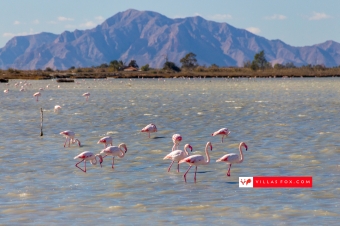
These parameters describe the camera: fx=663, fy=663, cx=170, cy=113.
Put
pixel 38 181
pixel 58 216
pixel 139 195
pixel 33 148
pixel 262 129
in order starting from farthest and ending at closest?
pixel 262 129 < pixel 33 148 < pixel 38 181 < pixel 139 195 < pixel 58 216

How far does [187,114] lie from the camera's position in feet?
116

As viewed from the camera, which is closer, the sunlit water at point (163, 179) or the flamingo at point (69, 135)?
the sunlit water at point (163, 179)

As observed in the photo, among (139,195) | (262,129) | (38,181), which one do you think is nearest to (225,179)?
(139,195)

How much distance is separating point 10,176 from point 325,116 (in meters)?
20.6

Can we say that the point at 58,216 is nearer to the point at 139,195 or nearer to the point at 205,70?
the point at 139,195

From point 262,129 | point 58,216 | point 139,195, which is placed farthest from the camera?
point 262,129

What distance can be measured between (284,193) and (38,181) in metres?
5.85

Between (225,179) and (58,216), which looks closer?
(58,216)

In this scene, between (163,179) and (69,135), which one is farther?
(69,135)

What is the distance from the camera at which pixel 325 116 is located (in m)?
33.5

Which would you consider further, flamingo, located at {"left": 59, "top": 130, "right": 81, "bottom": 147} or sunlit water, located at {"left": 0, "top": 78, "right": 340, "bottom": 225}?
flamingo, located at {"left": 59, "top": 130, "right": 81, "bottom": 147}

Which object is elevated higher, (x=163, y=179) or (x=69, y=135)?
(x=69, y=135)

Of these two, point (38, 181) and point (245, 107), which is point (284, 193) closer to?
point (38, 181)

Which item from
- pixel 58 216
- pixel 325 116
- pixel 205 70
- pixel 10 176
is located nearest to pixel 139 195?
pixel 58 216
